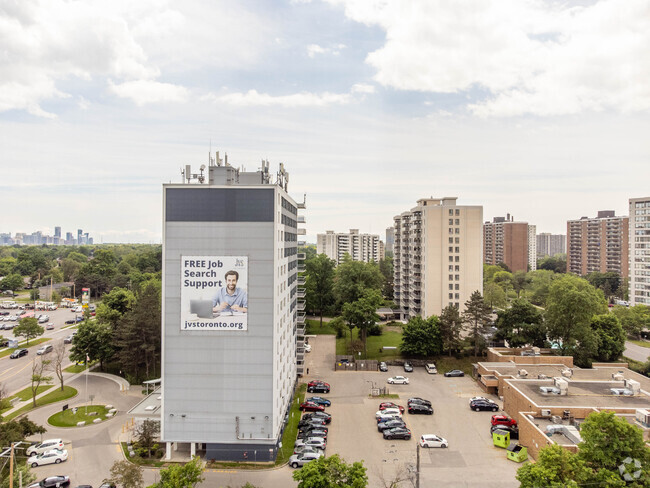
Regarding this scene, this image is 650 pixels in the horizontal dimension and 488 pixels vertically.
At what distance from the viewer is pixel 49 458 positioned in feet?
80.7

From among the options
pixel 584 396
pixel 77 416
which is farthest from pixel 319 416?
pixel 584 396

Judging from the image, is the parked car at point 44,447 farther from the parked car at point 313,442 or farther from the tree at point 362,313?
the tree at point 362,313

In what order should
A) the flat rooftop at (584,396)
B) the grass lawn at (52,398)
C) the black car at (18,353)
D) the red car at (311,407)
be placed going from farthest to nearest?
the black car at (18,353)
the grass lawn at (52,398)
the red car at (311,407)
the flat rooftop at (584,396)

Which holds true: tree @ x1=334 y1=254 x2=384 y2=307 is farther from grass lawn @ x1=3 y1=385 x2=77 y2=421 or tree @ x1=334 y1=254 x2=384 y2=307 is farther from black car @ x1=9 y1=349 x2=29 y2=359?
black car @ x1=9 y1=349 x2=29 y2=359

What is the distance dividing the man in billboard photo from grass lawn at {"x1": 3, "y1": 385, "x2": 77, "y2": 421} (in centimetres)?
2140

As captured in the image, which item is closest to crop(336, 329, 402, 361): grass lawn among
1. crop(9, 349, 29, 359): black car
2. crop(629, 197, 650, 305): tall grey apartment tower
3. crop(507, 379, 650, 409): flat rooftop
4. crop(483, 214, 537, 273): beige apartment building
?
crop(507, 379, 650, 409): flat rooftop

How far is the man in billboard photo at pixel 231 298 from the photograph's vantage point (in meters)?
24.8

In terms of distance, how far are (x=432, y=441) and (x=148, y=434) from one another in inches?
713

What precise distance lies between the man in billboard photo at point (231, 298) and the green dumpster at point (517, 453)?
18749mm

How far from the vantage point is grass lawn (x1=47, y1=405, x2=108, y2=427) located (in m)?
30.5

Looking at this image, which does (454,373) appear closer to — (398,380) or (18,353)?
(398,380)

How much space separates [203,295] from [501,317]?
117 ft

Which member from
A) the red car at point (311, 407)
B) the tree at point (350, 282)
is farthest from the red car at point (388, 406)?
the tree at point (350, 282)

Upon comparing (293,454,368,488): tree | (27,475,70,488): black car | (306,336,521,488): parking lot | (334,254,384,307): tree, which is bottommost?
(306,336,521,488): parking lot
